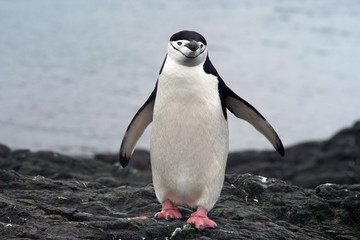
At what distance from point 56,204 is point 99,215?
1.64ft

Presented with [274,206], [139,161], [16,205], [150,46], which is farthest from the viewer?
[150,46]

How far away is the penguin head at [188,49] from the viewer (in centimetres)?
450

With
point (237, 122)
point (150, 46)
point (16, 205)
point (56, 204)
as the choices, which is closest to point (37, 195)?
point (56, 204)

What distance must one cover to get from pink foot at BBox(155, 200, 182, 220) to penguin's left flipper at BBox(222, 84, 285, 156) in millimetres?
991

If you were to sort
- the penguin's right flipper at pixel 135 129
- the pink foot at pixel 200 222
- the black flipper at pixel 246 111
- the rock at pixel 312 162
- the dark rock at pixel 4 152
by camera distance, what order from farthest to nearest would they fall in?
1. the rock at pixel 312 162
2. the dark rock at pixel 4 152
3. the penguin's right flipper at pixel 135 129
4. the black flipper at pixel 246 111
5. the pink foot at pixel 200 222

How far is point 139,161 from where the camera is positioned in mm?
13234

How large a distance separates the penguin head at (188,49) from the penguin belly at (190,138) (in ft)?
0.46

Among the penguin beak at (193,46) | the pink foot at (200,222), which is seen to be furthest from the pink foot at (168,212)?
the penguin beak at (193,46)

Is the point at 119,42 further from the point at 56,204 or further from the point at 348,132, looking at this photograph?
the point at 56,204

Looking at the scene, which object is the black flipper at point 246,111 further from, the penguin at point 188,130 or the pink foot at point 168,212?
the pink foot at point 168,212

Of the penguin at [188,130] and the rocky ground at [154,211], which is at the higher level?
the penguin at [188,130]

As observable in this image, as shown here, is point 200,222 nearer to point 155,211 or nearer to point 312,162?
point 155,211

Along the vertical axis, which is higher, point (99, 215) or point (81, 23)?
point (99, 215)

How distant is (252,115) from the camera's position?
5172mm
